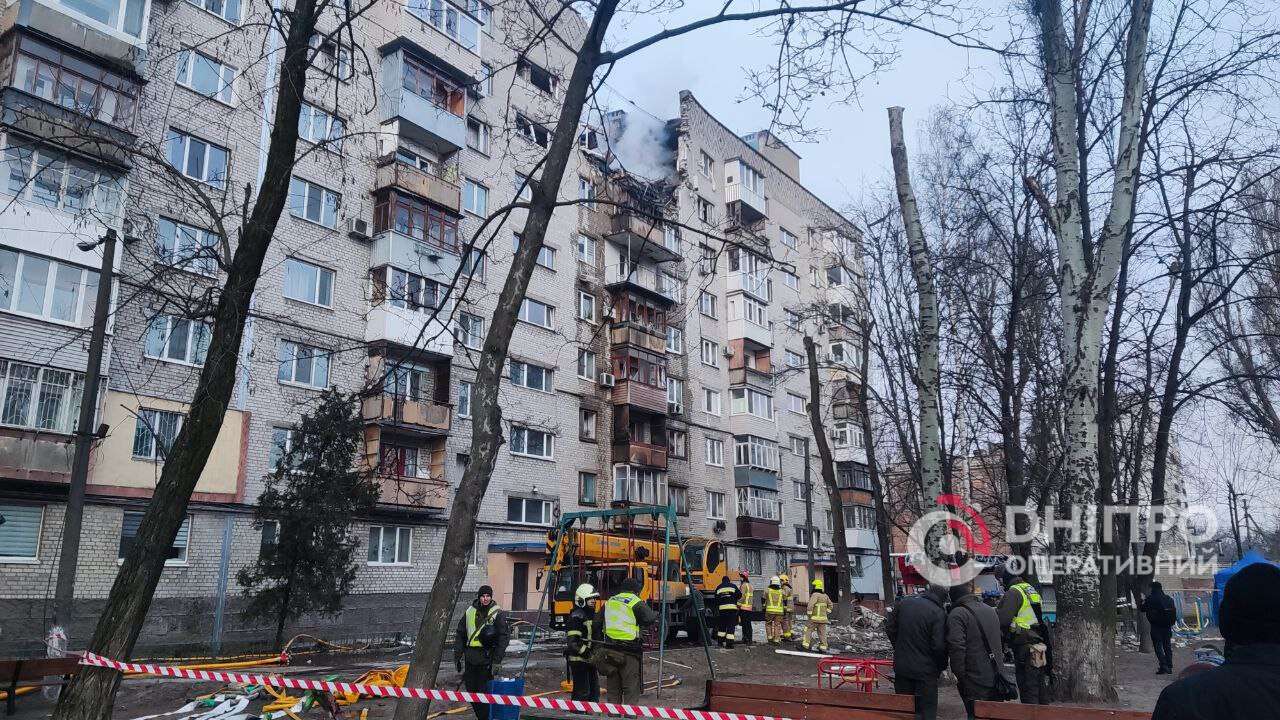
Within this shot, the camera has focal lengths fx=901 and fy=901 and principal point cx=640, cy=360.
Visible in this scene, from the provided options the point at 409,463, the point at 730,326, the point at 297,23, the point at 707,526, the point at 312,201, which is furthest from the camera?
the point at 730,326

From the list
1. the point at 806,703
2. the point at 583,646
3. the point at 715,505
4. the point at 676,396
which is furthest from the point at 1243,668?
the point at 715,505

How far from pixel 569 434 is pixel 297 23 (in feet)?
85.9

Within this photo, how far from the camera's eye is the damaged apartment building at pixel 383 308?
1047cm

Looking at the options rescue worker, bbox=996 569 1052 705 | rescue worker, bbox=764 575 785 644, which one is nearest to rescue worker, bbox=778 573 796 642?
rescue worker, bbox=764 575 785 644

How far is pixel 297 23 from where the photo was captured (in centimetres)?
824

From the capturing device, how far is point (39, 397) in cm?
1969

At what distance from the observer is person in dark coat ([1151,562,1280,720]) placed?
98.4 inches

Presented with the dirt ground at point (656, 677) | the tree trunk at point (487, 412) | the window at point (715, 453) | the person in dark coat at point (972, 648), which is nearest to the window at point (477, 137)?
the window at point (715, 453)

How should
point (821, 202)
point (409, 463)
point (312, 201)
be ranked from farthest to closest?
point (821, 202) → point (409, 463) → point (312, 201)

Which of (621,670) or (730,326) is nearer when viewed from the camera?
(621,670)

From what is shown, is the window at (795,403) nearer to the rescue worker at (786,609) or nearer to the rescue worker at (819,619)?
the rescue worker at (786,609)

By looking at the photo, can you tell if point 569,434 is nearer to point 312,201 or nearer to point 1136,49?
point 312,201

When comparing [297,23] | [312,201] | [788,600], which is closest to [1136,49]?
[297,23]

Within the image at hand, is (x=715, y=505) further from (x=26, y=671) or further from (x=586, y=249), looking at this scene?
(x=26, y=671)
